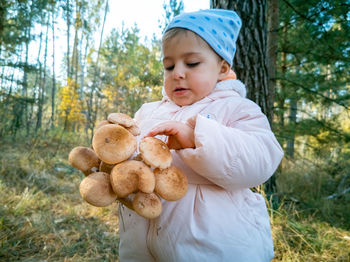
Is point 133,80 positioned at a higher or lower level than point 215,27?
higher

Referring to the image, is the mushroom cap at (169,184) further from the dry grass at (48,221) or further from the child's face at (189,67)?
the dry grass at (48,221)

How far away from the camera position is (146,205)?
77 cm

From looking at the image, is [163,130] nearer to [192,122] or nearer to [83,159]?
[192,122]

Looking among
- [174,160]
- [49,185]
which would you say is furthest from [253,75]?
[49,185]

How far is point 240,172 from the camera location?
3.06 ft

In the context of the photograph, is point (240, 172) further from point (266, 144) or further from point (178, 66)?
point (178, 66)

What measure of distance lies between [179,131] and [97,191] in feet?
1.37

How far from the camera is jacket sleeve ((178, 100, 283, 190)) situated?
89cm

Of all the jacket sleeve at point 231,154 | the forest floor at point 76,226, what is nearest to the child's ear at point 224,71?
the jacket sleeve at point 231,154

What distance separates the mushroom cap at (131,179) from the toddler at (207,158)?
211 millimetres

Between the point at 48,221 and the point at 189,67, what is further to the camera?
the point at 48,221

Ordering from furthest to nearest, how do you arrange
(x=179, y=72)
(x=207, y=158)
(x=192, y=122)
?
(x=179, y=72), (x=192, y=122), (x=207, y=158)

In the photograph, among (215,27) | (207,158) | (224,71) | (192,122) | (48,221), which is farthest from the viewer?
(48,221)

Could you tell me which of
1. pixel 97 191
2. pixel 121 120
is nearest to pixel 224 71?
pixel 121 120
